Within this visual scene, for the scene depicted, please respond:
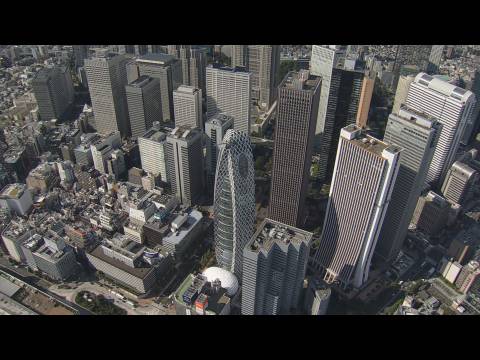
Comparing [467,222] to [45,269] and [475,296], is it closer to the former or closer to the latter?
[475,296]

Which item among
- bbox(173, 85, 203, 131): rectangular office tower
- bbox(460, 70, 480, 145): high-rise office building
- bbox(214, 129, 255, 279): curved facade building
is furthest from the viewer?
bbox(460, 70, 480, 145): high-rise office building

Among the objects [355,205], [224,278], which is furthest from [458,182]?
[224,278]

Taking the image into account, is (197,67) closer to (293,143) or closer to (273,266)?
(293,143)

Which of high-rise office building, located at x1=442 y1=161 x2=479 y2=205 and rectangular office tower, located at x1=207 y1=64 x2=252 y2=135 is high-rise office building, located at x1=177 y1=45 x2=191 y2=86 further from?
high-rise office building, located at x1=442 y1=161 x2=479 y2=205

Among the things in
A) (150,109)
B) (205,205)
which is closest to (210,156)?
(205,205)

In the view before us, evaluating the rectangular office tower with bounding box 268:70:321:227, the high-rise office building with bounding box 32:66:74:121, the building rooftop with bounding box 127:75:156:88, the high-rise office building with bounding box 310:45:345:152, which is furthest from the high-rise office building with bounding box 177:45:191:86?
the rectangular office tower with bounding box 268:70:321:227

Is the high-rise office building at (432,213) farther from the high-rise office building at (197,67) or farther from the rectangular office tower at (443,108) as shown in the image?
the high-rise office building at (197,67)

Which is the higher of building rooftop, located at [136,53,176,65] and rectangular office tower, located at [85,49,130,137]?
building rooftop, located at [136,53,176,65]
